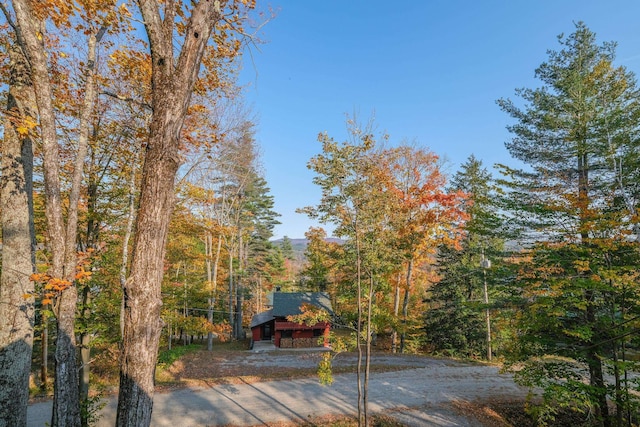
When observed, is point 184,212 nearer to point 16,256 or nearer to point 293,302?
point 16,256

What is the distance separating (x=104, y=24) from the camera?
515cm

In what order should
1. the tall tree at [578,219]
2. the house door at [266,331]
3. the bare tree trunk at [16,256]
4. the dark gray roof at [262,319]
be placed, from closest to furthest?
1. the bare tree trunk at [16,256]
2. the tall tree at [578,219]
3. the dark gray roof at [262,319]
4. the house door at [266,331]

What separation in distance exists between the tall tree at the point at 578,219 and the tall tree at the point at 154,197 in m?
9.01

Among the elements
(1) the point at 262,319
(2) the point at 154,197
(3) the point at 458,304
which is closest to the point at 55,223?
(2) the point at 154,197

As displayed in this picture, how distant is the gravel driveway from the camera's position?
8438mm

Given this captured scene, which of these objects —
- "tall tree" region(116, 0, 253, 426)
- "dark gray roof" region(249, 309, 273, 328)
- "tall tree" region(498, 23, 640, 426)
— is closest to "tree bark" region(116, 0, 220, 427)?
"tall tree" region(116, 0, 253, 426)

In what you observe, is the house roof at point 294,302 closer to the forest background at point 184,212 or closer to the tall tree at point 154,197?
the forest background at point 184,212

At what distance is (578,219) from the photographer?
8453 millimetres

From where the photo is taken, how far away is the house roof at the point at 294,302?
21.8 m

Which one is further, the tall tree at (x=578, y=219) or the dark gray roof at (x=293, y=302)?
the dark gray roof at (x=293, y=302)

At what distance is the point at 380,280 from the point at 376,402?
4.43 m

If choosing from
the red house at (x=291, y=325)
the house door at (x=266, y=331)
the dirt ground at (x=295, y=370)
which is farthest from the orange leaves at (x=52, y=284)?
the house door at (x=266, y=331)

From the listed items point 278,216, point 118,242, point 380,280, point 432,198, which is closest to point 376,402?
point 380,280

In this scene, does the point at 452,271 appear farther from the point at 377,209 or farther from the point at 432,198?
the point at 377,209
